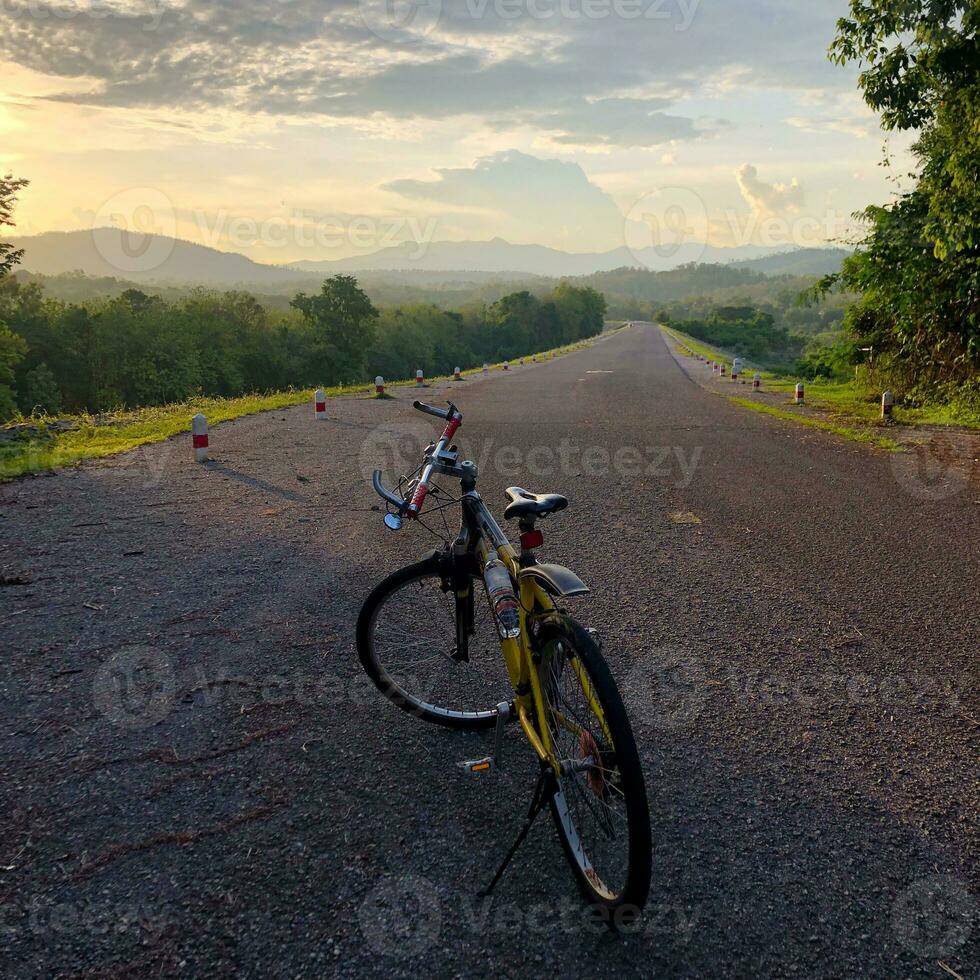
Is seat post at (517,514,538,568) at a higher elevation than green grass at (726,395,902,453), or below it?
higher

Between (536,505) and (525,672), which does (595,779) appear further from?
(536,505)

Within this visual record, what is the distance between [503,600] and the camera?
3094 millimetres

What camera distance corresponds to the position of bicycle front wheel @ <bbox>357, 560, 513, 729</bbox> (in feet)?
12.0

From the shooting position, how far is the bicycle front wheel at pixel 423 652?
3.67m

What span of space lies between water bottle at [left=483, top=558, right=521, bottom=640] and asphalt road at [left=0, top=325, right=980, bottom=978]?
0.83 metres

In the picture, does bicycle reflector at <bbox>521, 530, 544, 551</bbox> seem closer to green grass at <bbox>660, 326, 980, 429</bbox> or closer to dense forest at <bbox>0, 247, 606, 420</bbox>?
green grass at <bbox>660, 326, 980, 429</bbox>

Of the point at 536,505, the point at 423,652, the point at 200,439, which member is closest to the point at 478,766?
the point at 423,652

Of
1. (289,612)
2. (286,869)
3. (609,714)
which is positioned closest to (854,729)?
(609,714)

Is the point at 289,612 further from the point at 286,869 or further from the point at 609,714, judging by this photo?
the point at 609,714

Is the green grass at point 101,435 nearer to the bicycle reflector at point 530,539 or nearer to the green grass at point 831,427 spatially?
the bicycle reflector at point 530,539

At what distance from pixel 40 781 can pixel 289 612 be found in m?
2.12

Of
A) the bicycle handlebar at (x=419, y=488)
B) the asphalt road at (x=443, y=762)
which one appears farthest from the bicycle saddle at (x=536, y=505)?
the asphalt road at (x=443, y=762)

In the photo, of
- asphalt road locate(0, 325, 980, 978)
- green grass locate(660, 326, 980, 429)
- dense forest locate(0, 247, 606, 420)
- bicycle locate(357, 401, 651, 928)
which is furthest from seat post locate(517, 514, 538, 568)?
dense forest locate(0, 247, 606, 420)

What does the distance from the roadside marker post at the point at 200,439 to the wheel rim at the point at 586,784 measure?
9.28m
